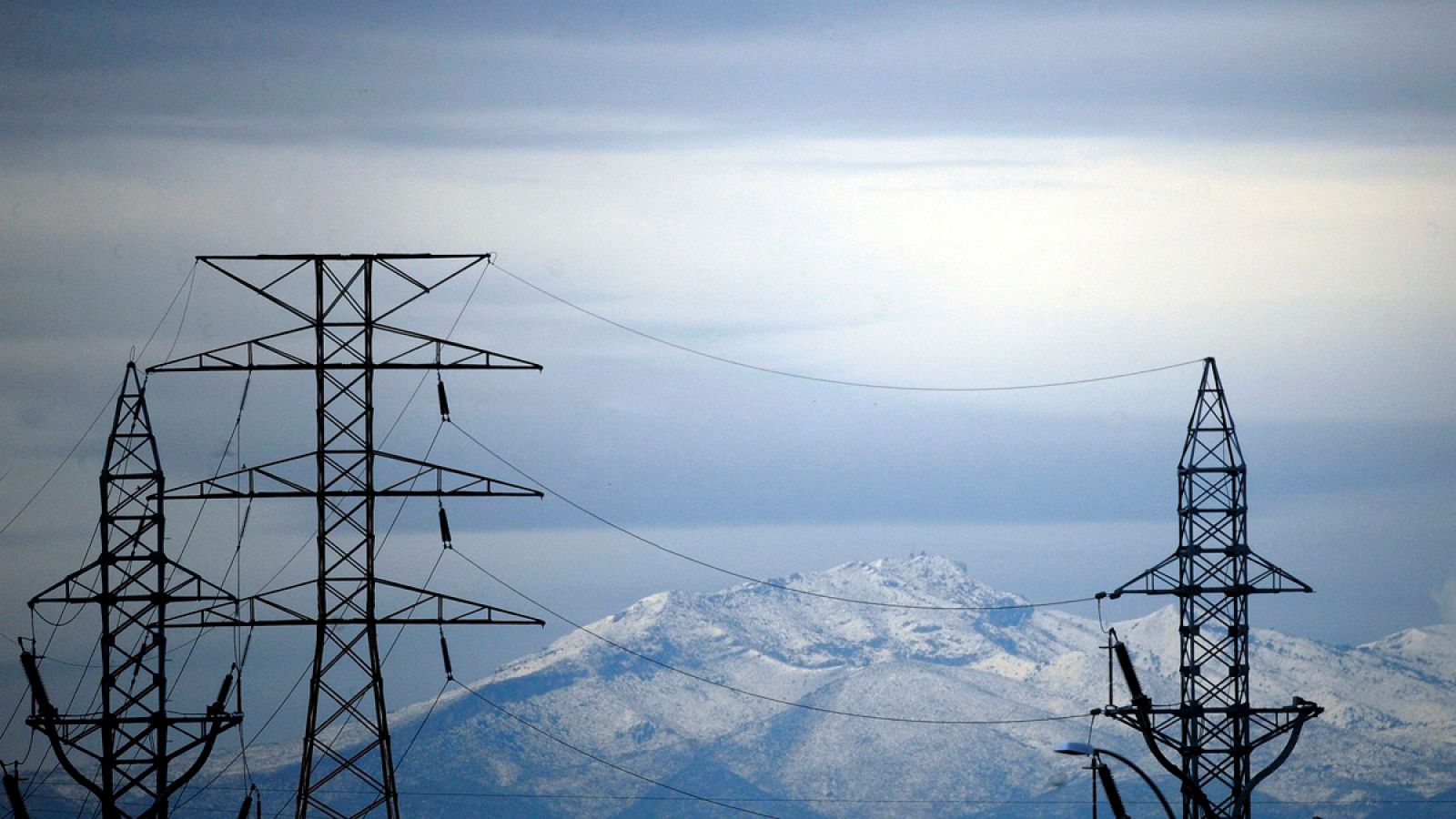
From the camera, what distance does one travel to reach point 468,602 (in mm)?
73312

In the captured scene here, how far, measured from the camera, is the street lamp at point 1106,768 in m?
68.5

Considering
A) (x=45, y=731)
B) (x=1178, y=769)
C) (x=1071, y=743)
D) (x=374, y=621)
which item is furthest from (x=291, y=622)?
(x=1178, y=769)

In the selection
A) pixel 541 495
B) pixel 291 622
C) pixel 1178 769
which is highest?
pixel 541 495

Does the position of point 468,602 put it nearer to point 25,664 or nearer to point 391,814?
point 391,814

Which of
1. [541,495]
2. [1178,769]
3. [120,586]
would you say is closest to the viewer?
[541,495]

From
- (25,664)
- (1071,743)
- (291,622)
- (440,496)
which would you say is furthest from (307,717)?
(1071,743)

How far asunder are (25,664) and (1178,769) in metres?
49.2

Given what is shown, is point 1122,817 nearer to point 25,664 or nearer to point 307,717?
point 307,717

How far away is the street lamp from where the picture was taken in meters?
68.5

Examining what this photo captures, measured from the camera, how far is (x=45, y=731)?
257ft

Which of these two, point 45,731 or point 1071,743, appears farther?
point 45,731

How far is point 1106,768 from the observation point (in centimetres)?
7419

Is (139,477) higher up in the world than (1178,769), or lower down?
higher up

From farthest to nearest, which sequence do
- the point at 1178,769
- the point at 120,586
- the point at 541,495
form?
the point at 1178,769 < the point at 120,586 < the point at 541,495
